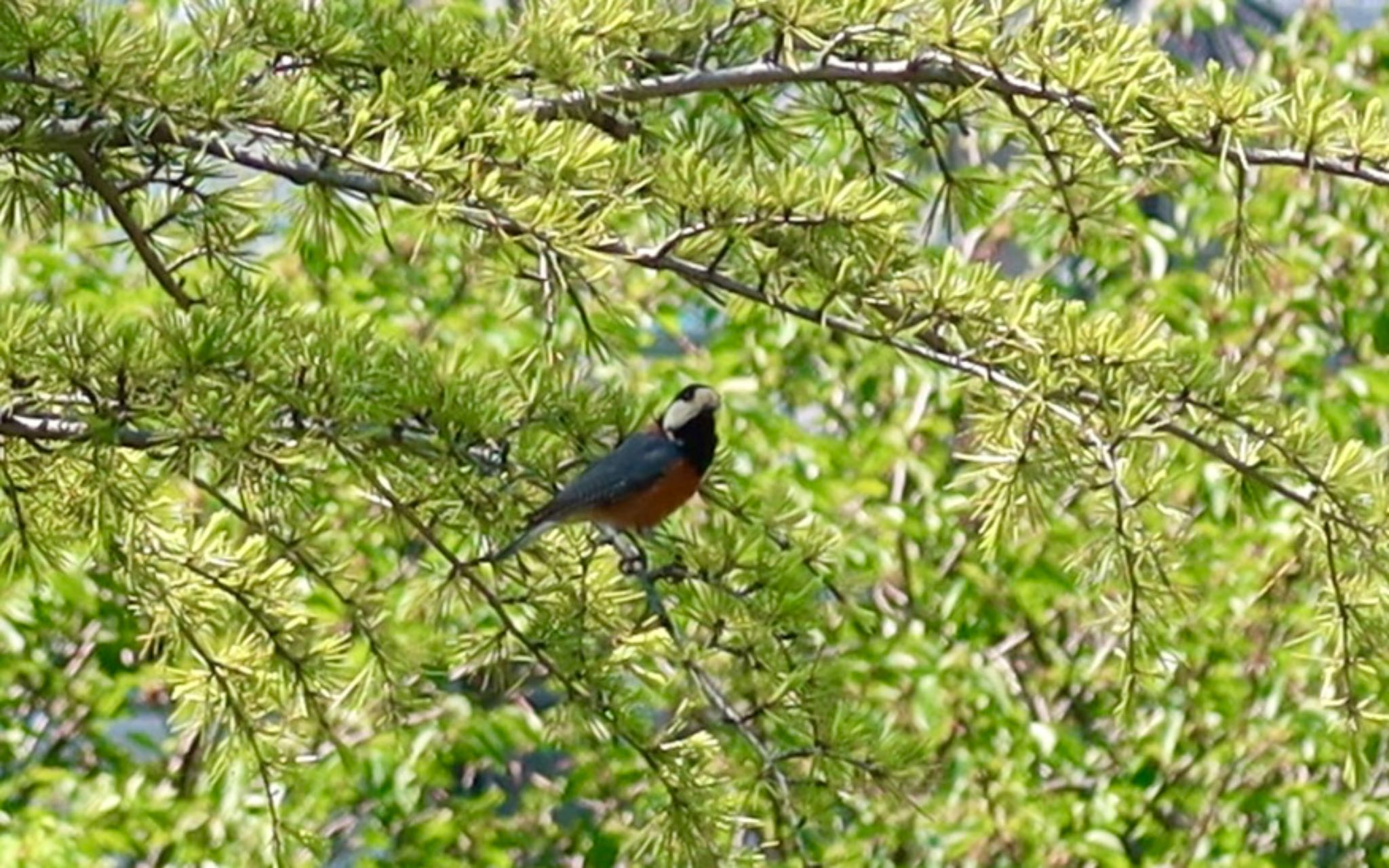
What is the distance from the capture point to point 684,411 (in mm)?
1822

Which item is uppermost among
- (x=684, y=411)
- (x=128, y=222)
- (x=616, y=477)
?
(x=128, y=222)

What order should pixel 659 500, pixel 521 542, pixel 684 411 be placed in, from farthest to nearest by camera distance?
pixel 684 411, pixel 659 500, pixel 521 542

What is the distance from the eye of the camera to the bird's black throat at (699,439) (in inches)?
68.2

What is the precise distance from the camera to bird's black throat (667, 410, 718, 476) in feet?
5.68

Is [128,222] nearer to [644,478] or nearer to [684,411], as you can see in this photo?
[644,478]

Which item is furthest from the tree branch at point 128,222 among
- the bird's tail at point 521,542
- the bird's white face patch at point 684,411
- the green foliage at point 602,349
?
the bird's white face patch at point 684,411

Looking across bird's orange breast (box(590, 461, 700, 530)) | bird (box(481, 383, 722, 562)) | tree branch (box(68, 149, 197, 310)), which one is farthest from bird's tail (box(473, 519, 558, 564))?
tree branch (box(68, 149, 197, 310))

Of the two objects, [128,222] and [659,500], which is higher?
[128,222]

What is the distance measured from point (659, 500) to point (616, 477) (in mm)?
156

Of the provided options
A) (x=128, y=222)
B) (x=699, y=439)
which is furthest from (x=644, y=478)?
(x=128, y=222)

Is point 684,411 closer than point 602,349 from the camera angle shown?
No

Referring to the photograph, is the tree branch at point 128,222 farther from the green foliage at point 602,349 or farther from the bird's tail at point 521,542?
the bird's tail at point 521,542

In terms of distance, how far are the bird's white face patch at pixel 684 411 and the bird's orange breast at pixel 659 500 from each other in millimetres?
80

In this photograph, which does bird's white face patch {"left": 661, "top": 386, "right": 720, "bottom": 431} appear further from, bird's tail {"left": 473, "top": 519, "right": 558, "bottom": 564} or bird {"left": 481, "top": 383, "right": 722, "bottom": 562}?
bird's tail {"left": 473, "top": 519, "right": 558, "bottom": 564}
